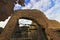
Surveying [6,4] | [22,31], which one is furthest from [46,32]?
[22,31]

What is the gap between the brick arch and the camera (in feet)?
2.51

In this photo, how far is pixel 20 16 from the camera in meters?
0.87

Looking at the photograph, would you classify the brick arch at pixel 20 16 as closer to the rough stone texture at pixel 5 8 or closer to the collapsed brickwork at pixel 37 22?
the collapsed brickwork at pixel 37 22

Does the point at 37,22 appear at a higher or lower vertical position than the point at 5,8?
lower

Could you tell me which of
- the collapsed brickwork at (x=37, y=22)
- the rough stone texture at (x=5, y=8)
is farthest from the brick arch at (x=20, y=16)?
the rough stone texture at (x=5, y=8)

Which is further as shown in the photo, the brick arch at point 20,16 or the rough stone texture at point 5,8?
the rough stone texture at point 5,8

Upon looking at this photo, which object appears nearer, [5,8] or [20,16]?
[20,16]

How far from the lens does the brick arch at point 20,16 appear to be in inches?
30.1

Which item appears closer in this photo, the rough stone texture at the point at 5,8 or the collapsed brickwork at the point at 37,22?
the collapsed brickwork at the point at 37,22

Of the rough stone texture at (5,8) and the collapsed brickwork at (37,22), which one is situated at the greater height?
the rough stone texture at (5,8)

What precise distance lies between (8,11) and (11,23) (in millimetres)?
248

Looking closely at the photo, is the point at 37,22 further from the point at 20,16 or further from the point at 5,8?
the point at 5,8

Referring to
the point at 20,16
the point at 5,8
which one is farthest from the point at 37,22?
the point at 5,8

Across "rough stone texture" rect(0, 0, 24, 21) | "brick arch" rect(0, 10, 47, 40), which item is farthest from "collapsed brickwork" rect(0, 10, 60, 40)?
"rough stone texture" rect(0, 0, 24, 21)
